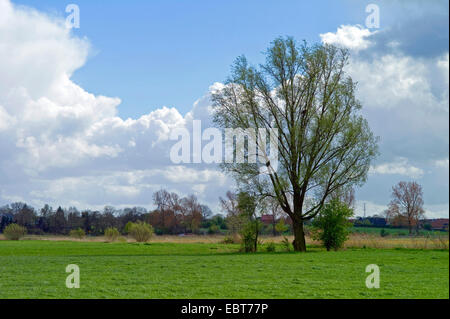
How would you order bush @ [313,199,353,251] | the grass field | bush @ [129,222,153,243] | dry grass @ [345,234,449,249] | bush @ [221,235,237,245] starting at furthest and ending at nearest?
1. bush @ [129,222,153,243]
2. bush @ [221,235,237,245]
3. bush @ [313,199,353,251]
4. dry grass @ [345,234,449,249]
5. the grass field

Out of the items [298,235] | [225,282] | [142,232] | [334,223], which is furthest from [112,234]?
[225,282]

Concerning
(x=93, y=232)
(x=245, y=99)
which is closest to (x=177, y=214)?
(x=93, y=232)

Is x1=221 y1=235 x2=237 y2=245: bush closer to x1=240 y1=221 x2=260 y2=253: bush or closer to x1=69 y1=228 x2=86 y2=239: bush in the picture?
x1=240 y1=221 x2=260 y2=253: bush

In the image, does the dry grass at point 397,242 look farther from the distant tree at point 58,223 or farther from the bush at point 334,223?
the distant tree at point 58,223

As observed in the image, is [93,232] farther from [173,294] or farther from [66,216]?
[173,294]

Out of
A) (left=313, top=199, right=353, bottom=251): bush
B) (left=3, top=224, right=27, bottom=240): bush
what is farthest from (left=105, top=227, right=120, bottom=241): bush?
(left=313, top=199, right=353, bottom=251): bush

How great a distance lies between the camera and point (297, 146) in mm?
38312

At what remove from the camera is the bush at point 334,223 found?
1501 inches

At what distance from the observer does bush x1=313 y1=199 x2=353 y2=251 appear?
38125 mm

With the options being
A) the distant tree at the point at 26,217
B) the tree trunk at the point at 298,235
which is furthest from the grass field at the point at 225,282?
the distant tree at the point at 26,217

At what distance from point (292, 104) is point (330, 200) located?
7942 millimetres

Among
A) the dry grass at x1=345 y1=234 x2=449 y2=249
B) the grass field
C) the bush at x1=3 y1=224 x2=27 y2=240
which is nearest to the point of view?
the grass field

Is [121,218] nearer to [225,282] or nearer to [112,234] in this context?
[112,234]

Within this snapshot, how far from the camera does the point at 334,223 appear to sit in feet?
126
